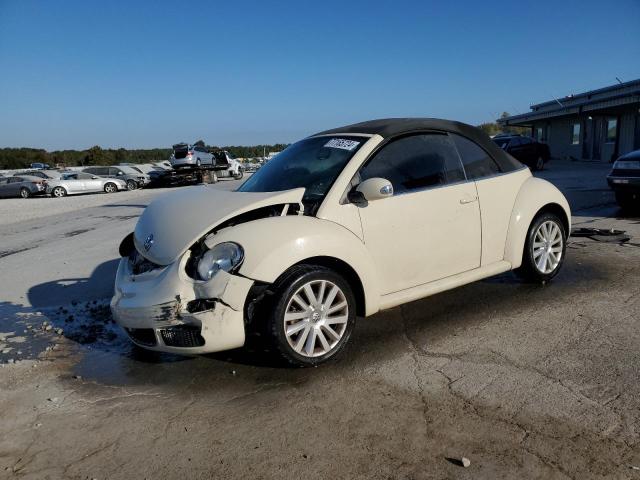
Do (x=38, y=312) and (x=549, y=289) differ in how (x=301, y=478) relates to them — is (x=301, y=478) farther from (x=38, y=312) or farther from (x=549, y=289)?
(x=38, y=312)

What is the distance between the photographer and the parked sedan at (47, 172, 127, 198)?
2850 centimetres

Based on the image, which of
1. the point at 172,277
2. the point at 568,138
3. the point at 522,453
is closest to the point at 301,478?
the point at 522,453

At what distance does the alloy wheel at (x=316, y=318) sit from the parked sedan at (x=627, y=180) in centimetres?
772

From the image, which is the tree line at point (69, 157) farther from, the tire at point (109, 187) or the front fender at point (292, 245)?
the front fender at point (292, 245)

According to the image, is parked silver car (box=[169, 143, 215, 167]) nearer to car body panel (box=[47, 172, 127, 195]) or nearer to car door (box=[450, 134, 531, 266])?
car body panel (box=[47, 172, 127, 195])

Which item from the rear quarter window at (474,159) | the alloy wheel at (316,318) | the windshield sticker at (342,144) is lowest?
the alloy wheel at (316,318)

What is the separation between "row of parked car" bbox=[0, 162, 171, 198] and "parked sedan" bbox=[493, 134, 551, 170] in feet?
61.9

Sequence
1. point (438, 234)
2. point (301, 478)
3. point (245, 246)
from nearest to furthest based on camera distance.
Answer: point (301, 478)
point (245, 246)
point (438, 234)

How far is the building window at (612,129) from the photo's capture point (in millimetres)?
25625

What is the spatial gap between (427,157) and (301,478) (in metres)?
2.75

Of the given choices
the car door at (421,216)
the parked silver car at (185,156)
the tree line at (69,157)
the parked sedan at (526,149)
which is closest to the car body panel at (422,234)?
the car door at (421,216)

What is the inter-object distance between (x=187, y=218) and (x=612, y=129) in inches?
1096

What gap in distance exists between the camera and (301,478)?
236cm

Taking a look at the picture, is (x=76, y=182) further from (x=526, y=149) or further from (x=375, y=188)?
(x=375, y=188)
